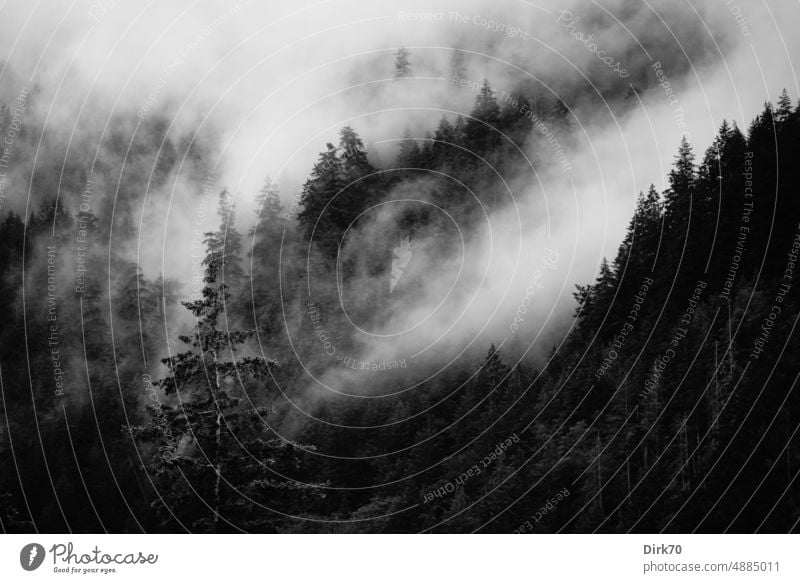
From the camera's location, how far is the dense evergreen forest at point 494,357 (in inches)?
1293

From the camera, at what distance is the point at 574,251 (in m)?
40.8

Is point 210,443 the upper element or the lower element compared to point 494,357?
lower

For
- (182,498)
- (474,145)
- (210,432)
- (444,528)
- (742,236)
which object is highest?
(474,145)

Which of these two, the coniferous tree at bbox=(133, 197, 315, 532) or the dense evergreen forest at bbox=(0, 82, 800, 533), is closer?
the coniferous tree at bbox=(133, 197, 315, 532)

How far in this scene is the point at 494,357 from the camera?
39750mm

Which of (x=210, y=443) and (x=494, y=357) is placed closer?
(x=210, y=443)

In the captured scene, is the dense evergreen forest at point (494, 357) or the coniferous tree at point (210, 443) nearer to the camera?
the coniferous tree at point (210, 443)

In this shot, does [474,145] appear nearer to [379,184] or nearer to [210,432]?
[379,184]

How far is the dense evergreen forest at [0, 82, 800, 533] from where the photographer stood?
32844 mm

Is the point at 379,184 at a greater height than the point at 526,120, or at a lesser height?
lesser

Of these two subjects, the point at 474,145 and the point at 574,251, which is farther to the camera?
the point at 474,145
